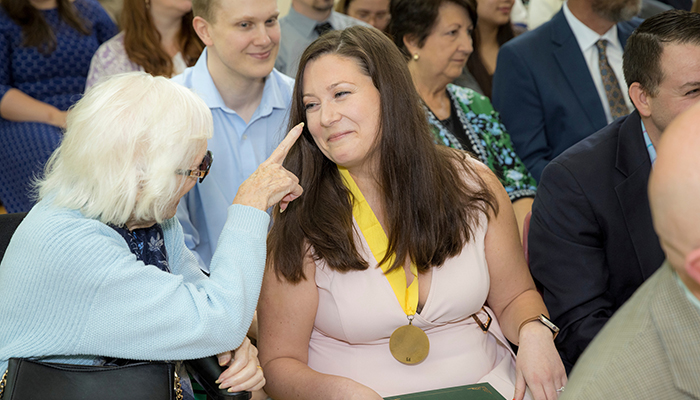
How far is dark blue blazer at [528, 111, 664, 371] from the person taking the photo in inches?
71.9

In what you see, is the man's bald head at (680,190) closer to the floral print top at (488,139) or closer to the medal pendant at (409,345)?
the medal pendant at (409,345)

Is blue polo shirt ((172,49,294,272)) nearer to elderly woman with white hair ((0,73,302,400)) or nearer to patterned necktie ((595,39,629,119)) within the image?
elderly woman with white hair ((0,73,302,400))

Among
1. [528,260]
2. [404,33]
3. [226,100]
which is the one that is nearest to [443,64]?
[404,33]

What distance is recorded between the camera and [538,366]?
5.50 feet

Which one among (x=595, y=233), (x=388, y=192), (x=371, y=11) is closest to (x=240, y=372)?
(x=388, y=192)

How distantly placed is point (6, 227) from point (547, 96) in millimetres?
2413

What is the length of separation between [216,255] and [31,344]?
0.42 meters

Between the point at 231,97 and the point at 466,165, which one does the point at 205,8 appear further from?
the point at 466,165

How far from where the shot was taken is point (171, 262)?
170cm

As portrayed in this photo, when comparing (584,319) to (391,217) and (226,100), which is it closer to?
(391,217)

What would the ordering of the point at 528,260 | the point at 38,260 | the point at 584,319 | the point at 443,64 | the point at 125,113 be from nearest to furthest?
the point at 38,260 < the point at 125,113 < the point at 584,319 < the point at 528,260 < the point at 443,64

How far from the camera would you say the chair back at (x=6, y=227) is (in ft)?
5.51

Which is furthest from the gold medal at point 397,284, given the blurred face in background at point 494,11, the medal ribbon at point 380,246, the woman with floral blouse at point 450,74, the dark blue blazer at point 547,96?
the blurred face in background at point 494,11

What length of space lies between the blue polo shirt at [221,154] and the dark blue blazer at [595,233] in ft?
3.58
